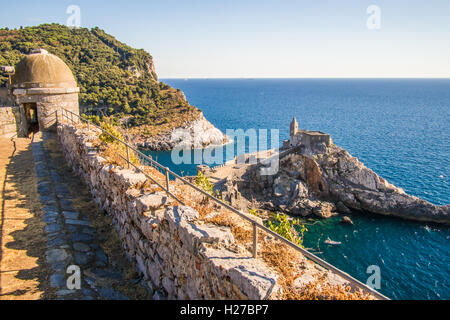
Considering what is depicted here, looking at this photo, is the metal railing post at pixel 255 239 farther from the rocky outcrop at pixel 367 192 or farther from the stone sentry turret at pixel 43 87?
the rocky outcrop at pixel 367 192

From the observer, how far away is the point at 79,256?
19.4 feet

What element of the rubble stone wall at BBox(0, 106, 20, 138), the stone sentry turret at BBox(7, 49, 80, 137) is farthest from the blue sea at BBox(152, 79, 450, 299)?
the rubble stone wall at BBox(0, 106, 20, 138)

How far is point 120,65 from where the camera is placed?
319ft

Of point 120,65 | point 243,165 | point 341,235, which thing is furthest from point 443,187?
point 120,65

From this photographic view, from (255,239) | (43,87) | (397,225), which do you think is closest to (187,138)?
(397,225)

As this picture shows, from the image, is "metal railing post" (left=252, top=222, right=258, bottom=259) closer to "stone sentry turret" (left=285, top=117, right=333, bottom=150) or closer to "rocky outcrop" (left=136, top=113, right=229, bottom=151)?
"stone sentry turret" (left=285, top=117, right=333, bottom=150)

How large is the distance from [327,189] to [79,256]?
153 feet

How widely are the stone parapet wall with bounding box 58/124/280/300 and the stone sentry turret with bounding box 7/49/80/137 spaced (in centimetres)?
1030

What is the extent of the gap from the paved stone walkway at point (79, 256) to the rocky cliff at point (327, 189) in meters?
36.8

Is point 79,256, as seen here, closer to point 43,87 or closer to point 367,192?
point 43,87

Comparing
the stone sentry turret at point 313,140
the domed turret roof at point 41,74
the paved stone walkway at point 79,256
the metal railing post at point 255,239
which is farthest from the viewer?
the stone sentry turret at point 313,140

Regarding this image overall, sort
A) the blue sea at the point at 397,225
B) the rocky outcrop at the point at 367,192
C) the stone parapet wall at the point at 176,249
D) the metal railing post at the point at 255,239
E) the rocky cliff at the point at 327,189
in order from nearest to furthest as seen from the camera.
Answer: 1. the stone parapet wall at the point at 176,249
2. the metal railing post at the point at 255,239
3. the blue sea at the point at 397,225
4. the rocky outcrop at the point at 367,192
5. the rocky cliff at the point at 327,189

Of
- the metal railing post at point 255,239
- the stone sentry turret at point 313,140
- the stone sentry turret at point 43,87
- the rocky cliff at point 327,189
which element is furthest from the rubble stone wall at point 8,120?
the stone sentry turret at point 313,140

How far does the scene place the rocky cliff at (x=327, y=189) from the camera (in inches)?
1694
